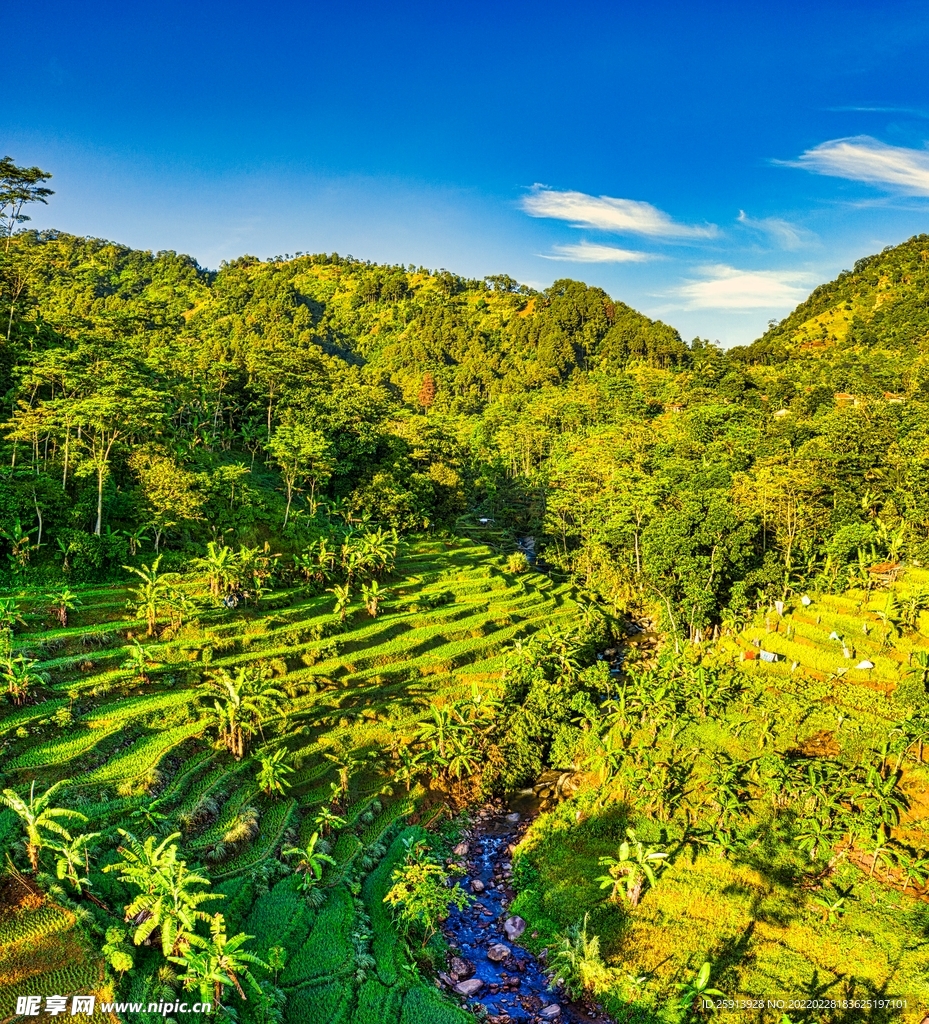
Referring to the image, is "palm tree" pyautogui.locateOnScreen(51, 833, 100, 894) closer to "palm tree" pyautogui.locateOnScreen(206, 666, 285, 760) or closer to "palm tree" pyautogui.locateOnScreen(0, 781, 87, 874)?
"palm tree" pyautogui.locateOnScreen(0, 781, 87, 874)

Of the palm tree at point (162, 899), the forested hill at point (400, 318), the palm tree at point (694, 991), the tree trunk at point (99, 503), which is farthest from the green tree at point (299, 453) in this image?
the forested hill at point (400, 318)

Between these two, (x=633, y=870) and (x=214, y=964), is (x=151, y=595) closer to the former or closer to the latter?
(x=214, y=964)

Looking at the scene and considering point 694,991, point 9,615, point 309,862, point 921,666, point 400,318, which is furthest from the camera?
point 400,318

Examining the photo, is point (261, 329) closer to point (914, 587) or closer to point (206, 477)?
point (206, 477)

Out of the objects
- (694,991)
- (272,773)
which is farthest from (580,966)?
(272,773)

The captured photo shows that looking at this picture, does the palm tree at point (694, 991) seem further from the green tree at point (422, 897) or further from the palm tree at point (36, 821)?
the palm tree at point (36, 821)

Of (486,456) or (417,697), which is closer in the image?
(417,697)
